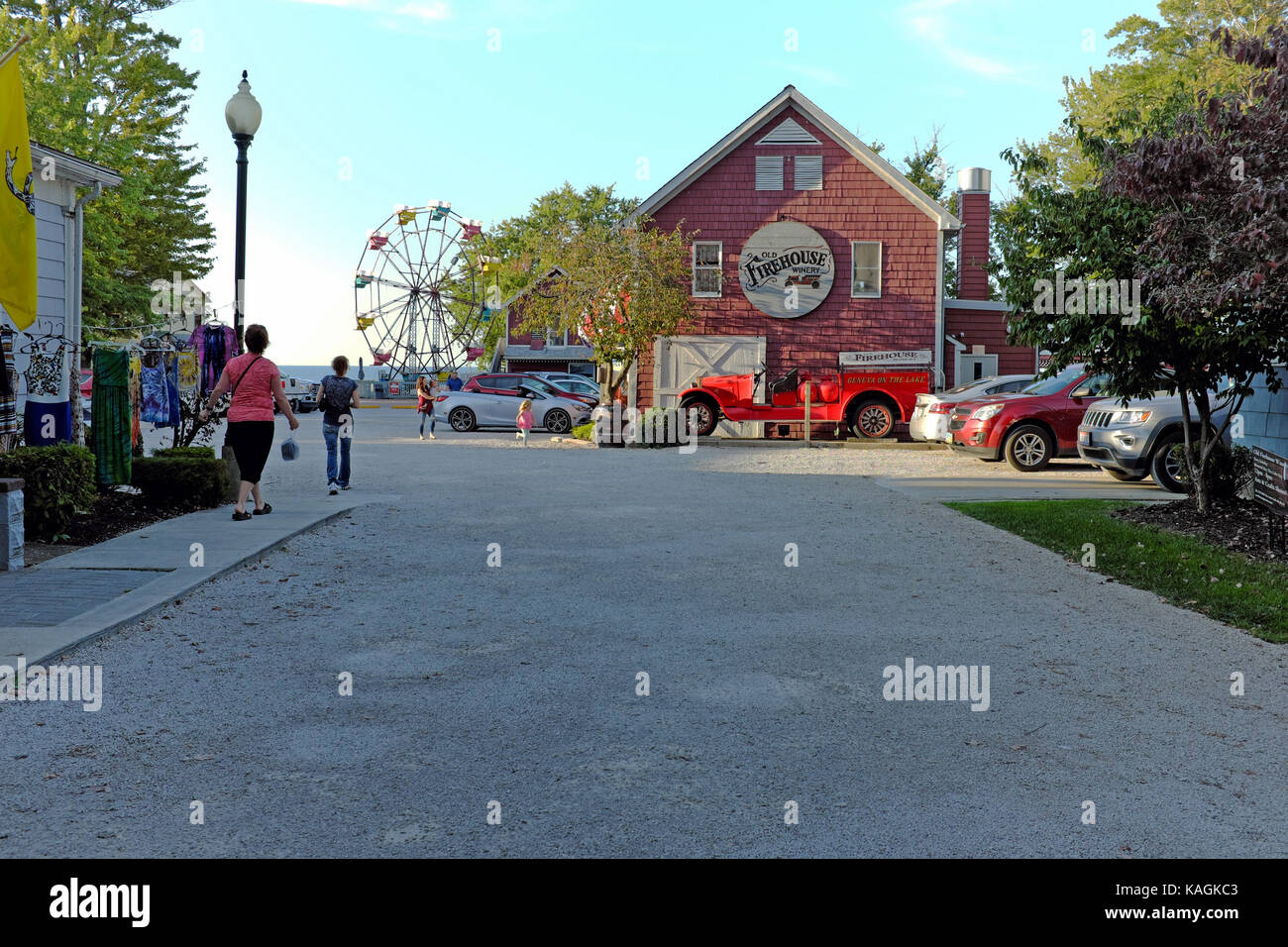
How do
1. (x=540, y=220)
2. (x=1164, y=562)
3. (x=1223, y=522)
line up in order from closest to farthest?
(x=1164, y=562) → (x=1223, y=522) → (x=540, y=220)

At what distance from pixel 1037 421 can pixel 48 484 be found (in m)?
15.2

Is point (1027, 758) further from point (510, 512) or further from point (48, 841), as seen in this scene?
point (510, 512)

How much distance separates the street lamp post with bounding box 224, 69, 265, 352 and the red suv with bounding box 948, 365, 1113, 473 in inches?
490

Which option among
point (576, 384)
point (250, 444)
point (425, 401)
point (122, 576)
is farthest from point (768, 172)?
point (122, 576)

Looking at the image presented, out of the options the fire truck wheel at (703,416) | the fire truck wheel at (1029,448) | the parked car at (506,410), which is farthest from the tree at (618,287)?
the fire truck wheel at (1029,448)

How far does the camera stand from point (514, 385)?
3312 centimetres

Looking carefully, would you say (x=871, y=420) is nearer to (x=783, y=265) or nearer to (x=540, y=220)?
(x=783, y=265)

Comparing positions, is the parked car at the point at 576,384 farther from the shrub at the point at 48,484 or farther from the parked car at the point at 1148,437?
→ the shrub at the point at 48,484

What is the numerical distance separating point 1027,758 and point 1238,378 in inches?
363

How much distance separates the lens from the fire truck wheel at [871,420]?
93.1 ft

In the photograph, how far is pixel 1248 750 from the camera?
475 centimetres

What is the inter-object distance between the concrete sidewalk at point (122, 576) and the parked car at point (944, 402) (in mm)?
14508

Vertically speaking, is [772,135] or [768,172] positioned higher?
[772,135]
